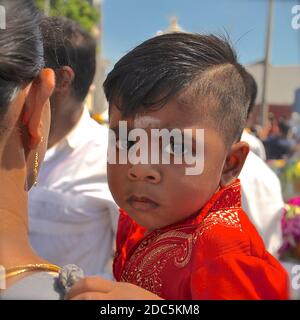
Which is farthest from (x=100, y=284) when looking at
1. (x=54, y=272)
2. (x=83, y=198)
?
(x=83, y=198)

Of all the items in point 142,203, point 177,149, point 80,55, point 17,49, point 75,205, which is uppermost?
point 80,55

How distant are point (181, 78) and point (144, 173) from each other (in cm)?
24

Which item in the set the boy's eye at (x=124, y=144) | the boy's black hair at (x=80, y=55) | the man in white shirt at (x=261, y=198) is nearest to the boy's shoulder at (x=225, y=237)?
the boy's eye at (x=124, y=144)

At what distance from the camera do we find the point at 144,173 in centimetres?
118

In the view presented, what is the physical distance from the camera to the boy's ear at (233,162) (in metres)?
1.32

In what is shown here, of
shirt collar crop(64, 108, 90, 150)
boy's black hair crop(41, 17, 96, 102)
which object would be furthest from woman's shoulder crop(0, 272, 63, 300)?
shirt collar crop(64, 108, 90, 150)

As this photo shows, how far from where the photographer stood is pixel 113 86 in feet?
4.19

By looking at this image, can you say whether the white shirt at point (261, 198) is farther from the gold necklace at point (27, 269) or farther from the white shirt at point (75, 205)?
the gold necklace at point (27, 269)

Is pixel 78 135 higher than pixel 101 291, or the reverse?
pixel 78 135

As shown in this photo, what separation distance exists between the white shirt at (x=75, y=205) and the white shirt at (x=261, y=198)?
0.53 m

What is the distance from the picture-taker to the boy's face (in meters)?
1.19

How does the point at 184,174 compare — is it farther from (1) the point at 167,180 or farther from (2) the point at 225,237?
(2) the point at 225,237

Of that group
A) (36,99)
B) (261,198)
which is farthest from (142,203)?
(261,198)

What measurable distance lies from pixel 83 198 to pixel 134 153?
91cm
